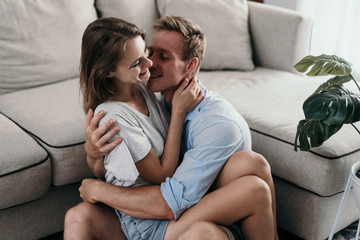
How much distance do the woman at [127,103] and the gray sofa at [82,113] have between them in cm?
32

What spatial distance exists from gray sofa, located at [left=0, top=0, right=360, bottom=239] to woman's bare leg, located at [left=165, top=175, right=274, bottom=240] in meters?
0.36

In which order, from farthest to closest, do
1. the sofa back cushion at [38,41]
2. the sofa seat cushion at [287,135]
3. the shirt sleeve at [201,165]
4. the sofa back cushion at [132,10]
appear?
the sofa back cushion at [132,10] < the sofa back cushion at [38,41] < the sofa seat cushion at [287,135] < the shirt sleeve at [201,165]

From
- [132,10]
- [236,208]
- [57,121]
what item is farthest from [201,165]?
[132,10]

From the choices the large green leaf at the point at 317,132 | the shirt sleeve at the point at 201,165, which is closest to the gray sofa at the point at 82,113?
the large green leaf at the point at 317,132

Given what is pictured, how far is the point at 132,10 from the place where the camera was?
2504 millimetres

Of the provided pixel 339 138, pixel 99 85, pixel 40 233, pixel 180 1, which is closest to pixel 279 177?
pixel 339 138

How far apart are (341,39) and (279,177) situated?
5.18 feet

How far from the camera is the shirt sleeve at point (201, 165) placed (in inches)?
57.4

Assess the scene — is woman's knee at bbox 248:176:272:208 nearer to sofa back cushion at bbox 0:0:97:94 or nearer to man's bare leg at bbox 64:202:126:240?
man's bare leg at bbox 64:202:126:240

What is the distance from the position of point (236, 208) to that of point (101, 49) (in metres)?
0.61

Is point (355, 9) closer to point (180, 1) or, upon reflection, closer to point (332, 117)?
point (180, 1)

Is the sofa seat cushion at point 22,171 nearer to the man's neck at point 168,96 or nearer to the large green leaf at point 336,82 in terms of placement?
the man's neck at point 168,96

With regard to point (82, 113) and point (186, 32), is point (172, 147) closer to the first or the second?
point (186, 32)

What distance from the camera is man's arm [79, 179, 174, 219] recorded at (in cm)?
146
